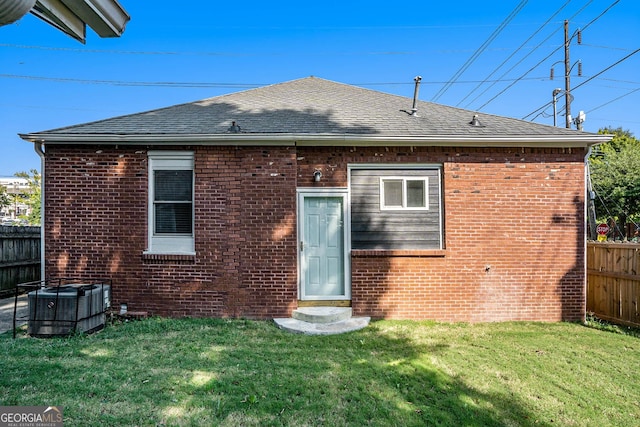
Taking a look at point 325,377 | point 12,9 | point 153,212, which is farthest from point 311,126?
point 12,9

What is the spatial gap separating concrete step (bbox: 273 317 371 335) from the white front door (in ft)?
2.08

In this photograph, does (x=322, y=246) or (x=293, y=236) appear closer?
(x=293, y=236)

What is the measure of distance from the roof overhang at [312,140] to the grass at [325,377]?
325 centimetres

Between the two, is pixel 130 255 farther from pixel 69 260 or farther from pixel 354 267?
pixel 354 267

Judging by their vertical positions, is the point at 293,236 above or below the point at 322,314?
above

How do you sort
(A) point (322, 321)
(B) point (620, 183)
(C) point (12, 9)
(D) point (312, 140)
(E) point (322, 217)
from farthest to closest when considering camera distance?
(B) point (620, 183)
(E) point (322, 217)
(D) point (312, 140)
(A) point (322, 321)
(C) point (12, 9)

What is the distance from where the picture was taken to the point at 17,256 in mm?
9094

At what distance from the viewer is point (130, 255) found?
6.73m

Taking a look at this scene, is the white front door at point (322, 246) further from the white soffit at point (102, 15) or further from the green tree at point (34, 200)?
the green tree at point (34, 200)

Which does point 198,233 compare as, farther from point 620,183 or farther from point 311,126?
point 620,183

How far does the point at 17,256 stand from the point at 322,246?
7.87 metres

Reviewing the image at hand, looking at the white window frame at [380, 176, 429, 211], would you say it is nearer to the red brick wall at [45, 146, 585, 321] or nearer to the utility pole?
the red brick wall at [45, 146, 585, 321]

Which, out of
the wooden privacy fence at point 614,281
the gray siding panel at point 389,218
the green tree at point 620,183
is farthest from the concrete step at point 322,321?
the green tree at point 620,183

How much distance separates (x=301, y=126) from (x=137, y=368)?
4.79 m
